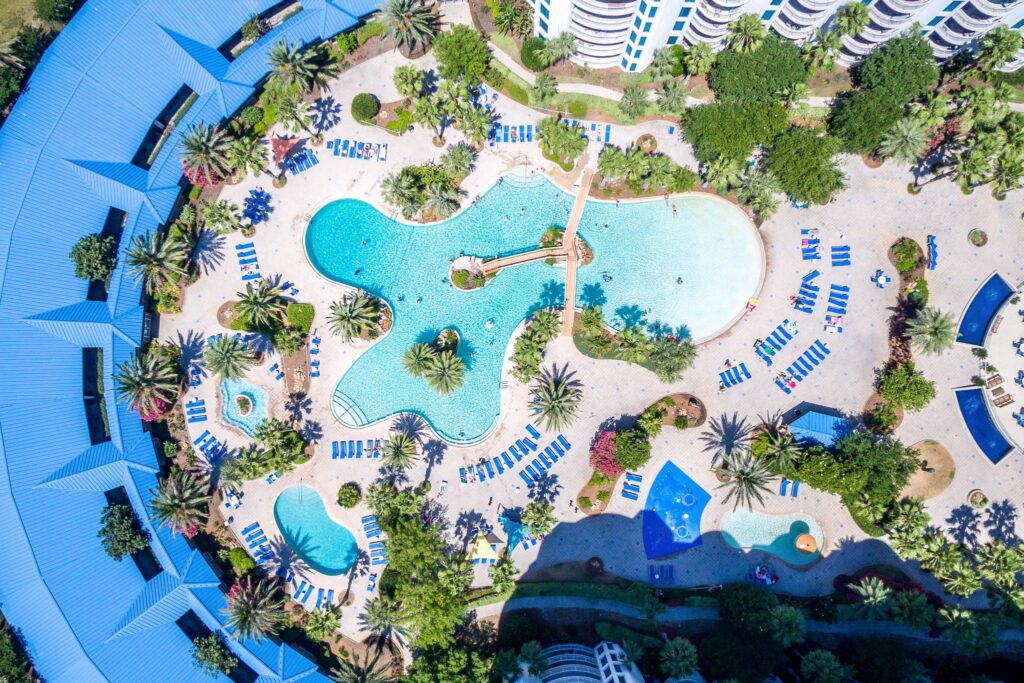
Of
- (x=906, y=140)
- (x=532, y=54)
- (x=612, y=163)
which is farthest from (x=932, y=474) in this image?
(x=532, y=54)

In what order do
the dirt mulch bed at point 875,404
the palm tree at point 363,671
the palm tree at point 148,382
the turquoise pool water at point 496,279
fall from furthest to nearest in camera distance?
the turquoise pool water at point 496,279 → the dirt mulch bed at point 875,404 → the palm tree at point 148,382 → the palm tree at point 363,671

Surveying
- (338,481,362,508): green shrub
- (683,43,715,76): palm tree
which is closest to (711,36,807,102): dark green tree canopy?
(683,43,715,76): palm tree

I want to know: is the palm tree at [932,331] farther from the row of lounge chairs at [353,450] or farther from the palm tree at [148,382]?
the palm tree at [148,382]

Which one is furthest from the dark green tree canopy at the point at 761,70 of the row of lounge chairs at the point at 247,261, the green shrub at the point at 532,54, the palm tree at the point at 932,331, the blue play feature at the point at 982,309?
the row of lounge chairs at the point at 247,261

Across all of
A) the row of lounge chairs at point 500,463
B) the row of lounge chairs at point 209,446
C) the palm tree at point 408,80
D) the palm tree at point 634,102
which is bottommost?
the row of lounge chairs at point 209,446

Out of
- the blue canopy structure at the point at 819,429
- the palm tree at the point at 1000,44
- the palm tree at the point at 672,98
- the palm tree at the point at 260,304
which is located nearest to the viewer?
the palm tree at the point at 1000,44

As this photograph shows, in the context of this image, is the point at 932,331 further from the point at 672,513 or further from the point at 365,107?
the point at 365,107

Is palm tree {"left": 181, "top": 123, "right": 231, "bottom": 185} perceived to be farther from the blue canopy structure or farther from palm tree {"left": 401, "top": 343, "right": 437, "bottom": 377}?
the blue canopy structure
